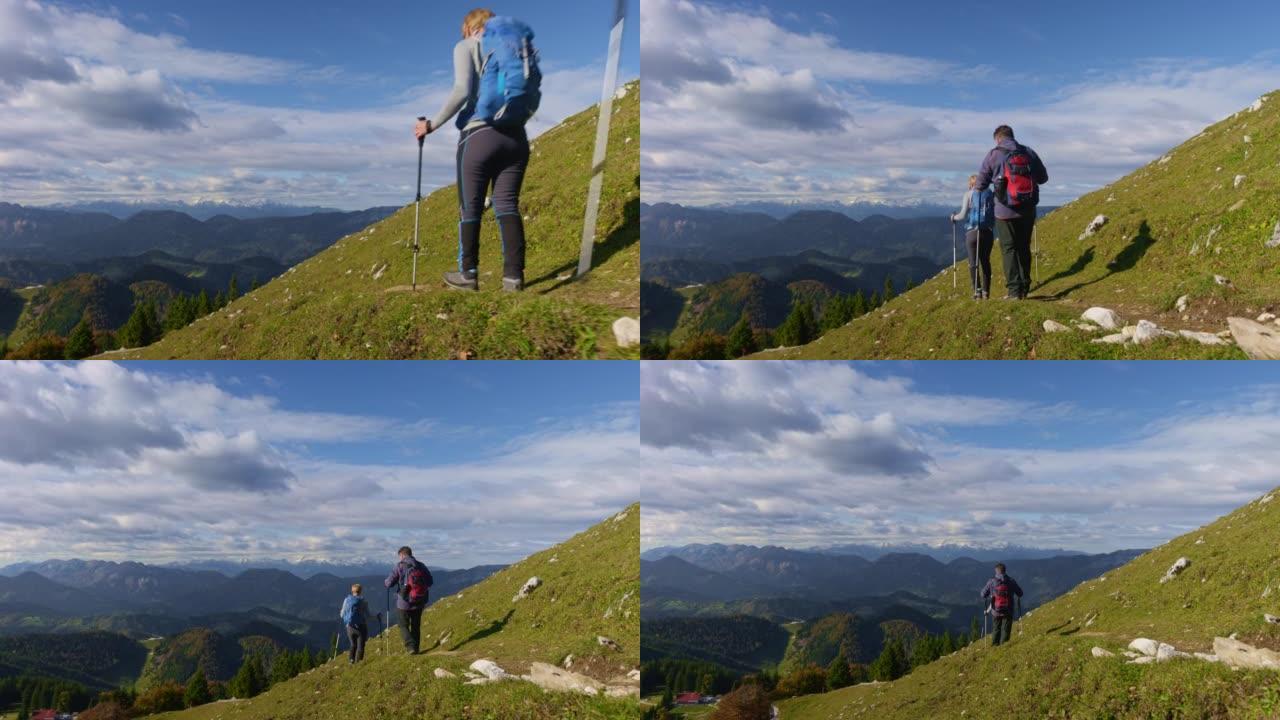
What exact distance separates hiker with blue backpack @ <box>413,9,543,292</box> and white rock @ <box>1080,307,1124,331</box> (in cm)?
1412

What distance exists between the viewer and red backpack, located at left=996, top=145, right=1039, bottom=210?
19.3m

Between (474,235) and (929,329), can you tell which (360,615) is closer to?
(474,235)

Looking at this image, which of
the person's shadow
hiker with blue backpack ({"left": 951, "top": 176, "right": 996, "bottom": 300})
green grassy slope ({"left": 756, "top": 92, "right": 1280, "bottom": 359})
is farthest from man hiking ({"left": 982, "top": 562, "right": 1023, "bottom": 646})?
the person's shadow

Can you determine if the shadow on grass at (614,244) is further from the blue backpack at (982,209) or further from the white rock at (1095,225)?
the white rock at (1095,225)

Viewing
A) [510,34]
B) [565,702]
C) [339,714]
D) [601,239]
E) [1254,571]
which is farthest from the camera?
[601,239]

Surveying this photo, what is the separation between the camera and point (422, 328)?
48.0 feet

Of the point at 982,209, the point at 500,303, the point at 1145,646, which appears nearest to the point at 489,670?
the point at 500,303

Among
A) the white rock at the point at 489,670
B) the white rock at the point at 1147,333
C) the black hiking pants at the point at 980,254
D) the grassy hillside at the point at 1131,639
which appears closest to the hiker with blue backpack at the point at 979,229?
the black hiking pants at the point at 980,254

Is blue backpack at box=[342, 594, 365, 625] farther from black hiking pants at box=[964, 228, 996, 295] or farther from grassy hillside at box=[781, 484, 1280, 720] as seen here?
black hiking pants at box=[964, 228, 996, 295]

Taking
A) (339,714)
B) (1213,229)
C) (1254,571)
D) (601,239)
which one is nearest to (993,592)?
(1254,571)

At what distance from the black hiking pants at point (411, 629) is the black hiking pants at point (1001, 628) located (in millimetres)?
16391

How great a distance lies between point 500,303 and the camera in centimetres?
1405

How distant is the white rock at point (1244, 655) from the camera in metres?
13.4

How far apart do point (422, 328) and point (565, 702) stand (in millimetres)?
7761
